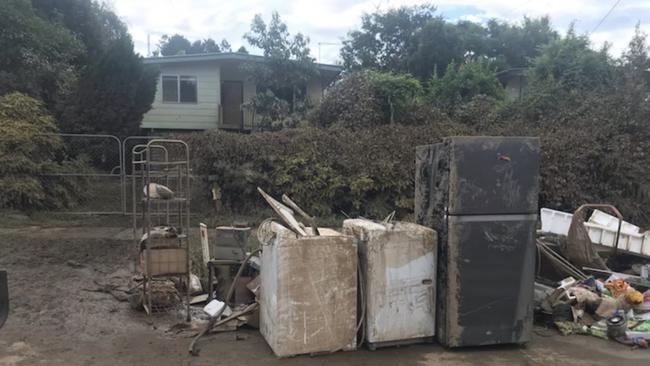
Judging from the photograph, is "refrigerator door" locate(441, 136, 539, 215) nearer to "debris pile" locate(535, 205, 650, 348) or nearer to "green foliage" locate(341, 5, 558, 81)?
"debris pile" locate(535, 205, 650, 348)

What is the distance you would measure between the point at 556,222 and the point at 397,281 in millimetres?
3652

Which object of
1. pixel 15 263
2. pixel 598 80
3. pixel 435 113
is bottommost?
pixel 15 263

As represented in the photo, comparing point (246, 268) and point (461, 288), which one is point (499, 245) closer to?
point (461, 288)

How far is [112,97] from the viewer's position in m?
14.8

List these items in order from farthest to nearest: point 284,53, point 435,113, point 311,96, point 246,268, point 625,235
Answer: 1. point 311,96
2. point 284,53
3. point 435,113
4. point 625,235
5. point 246,268

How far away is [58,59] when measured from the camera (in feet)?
51.6

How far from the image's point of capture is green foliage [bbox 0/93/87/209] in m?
10.8

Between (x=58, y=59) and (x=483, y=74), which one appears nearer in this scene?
(x=58, y=59)

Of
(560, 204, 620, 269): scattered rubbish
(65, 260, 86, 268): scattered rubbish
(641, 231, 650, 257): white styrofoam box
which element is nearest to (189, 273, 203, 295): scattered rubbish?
(65, 260, 86, 268): scattered rubbish

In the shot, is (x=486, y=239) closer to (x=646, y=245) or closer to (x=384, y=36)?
(x=646, y=245)

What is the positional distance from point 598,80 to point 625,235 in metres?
10.2

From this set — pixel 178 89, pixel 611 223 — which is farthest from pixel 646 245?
pixel 178 89

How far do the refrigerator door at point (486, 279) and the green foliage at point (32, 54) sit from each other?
44.7 ft

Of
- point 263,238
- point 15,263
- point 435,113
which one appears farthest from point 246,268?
point 435,113
